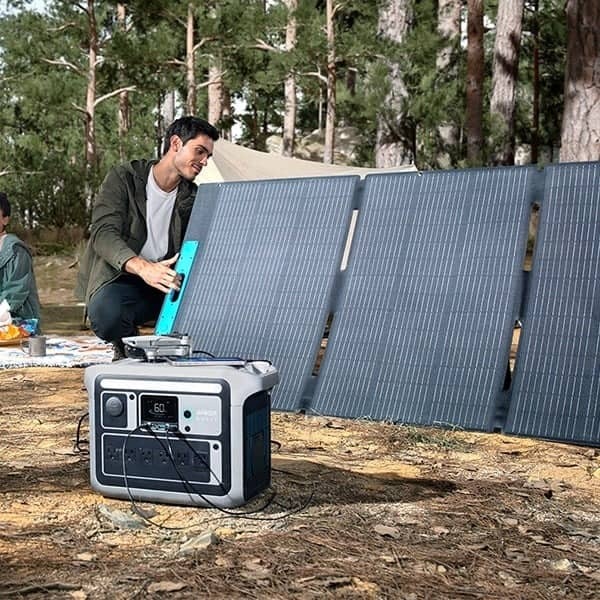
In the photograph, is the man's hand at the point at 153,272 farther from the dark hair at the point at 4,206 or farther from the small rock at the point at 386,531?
the dark hair at the point at 4,206

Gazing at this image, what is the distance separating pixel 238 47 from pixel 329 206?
51.0 ft

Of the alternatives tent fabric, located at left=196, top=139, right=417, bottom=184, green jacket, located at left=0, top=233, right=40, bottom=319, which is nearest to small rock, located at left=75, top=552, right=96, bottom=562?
green jacket, located at left=0, top=233, right=40, bottom=319

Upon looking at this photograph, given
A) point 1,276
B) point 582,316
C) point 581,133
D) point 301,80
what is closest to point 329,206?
point 582,316

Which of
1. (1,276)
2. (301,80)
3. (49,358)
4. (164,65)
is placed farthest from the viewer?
(164,65)

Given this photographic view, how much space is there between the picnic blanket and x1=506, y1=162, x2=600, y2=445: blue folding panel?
303 cm

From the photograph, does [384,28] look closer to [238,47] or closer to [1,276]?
[238,47]

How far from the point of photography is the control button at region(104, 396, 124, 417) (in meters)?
2.90

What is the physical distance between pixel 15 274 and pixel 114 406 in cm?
456

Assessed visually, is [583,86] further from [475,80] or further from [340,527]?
[340,527]

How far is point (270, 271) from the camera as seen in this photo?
Answer: 470cm

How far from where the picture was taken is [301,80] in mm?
18828

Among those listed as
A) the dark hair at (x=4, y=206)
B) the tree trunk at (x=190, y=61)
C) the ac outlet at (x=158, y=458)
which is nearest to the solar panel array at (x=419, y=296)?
the ac outlet at (x=158, y=458)

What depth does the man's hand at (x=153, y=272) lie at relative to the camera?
14.9ft

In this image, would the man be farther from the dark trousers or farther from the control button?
the control button
